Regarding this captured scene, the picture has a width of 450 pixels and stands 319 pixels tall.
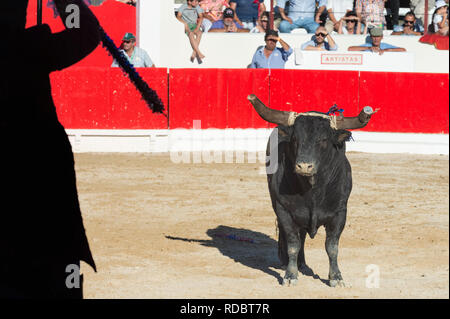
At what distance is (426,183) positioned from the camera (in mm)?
11438

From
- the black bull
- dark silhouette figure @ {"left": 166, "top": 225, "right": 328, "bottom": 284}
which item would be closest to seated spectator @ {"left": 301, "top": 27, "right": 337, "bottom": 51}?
dark silhouette figure @ {"left": 166, "top": 225, "right": 328, "bottom": 284}

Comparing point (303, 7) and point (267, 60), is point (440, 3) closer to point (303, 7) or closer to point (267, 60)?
point (303, 7)

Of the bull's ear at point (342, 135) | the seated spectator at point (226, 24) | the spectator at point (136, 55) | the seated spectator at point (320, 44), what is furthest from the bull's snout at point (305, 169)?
the seated spectator at point (226, 24)

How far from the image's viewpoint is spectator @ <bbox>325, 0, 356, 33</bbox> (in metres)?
15.8

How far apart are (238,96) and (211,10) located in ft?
7.02

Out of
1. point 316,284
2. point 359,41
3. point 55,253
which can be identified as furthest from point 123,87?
point 55,253

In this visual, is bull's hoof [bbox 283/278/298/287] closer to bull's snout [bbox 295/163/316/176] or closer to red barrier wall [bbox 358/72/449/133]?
bull's snout [bbox 295/163/316/176]

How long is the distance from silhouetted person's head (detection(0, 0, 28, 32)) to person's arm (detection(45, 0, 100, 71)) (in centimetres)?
10

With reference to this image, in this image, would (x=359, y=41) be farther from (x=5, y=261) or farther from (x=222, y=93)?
(x=5, y=261)

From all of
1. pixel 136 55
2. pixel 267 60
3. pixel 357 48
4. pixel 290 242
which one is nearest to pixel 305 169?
pixel 290 242

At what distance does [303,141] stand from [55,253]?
354cm

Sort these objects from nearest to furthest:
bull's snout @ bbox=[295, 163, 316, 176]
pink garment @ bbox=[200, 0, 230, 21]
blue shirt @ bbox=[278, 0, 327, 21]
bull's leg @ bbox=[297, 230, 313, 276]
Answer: bull's snout @ bbox=[295, 163, 316, 176] < bull's leg @ bbox=[297, 230, 313, 276] < blue shirt @ bbox=[278, 0, 327, 21] < pink garment @ bbox=[200, 0, 230, 21]

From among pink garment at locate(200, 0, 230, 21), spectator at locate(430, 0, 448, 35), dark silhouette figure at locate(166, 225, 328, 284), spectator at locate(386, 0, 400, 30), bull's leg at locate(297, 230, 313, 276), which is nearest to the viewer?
bull's leg at locate(297, 230, 313, 276)

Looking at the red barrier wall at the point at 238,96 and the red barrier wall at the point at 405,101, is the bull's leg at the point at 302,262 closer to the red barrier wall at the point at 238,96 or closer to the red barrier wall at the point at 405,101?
the red barrier wall at the point at 238,96
